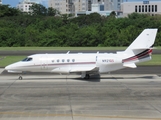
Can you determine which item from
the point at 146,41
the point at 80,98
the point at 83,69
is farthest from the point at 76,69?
the point at 80,98

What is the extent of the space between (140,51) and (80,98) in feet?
37.0

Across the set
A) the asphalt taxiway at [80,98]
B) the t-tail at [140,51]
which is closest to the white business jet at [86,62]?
the t-tail at [140,51]

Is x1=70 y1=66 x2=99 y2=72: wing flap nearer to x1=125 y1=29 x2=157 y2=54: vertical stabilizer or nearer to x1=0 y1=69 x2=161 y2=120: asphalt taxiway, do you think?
x1=0 y1=69 x2=161 y2=120: asphalt taxiway

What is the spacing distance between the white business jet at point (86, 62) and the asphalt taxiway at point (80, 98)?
0.84 m

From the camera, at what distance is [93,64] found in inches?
1304

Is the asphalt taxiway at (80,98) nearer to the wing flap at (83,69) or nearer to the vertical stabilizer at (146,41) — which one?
the wing flap at (83,69)

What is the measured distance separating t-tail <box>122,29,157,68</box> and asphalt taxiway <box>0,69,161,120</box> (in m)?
1.49

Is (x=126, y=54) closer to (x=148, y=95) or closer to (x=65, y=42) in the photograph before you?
(x=148, y=95)

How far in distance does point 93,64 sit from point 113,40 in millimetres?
60783

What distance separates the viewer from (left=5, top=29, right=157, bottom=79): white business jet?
109 ft

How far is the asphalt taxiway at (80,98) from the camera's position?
19.1 metres

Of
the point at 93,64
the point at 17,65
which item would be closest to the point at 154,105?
the point at 93,64

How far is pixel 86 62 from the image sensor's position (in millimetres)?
33219

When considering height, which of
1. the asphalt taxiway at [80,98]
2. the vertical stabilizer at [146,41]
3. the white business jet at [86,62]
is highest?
the vertical stabilizer at [146,41]
